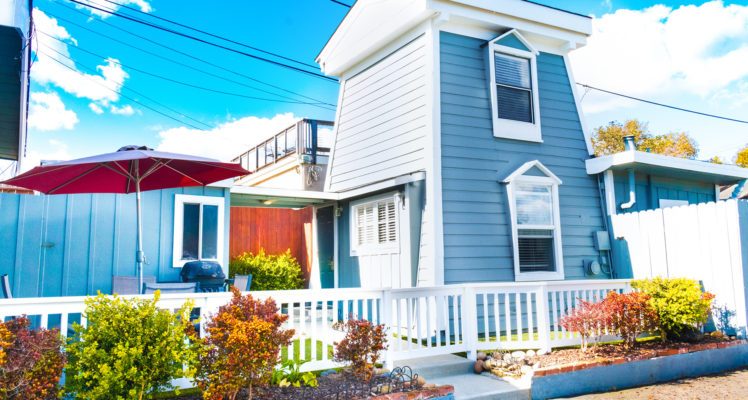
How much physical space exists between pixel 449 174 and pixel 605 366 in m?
3.30

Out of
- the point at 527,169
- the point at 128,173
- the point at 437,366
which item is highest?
the point at 527,169

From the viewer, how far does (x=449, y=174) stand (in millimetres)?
7480

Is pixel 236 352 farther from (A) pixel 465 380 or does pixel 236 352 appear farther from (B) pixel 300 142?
(B) pixel 300 142

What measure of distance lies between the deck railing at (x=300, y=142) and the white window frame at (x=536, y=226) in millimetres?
5729

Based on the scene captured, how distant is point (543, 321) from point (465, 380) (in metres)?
1.40

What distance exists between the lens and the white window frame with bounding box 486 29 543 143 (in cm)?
813

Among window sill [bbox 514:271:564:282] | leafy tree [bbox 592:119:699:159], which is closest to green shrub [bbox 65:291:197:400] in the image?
window sill [bbox 514:271:564:282]

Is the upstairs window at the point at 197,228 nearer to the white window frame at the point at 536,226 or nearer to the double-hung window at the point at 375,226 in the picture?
the double-hung window at the point at 375,226

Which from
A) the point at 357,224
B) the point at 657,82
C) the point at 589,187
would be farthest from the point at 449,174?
the point at 657,82

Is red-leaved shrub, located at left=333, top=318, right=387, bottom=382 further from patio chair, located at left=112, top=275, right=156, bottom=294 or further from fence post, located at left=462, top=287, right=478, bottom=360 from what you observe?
patio chair, located at left=112, top=275, right=156, bottom=294

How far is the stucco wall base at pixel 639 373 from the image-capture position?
16.9 feet

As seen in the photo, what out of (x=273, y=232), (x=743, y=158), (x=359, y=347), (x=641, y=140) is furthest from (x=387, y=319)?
(x=743, y=158)

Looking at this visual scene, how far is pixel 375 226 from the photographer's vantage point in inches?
332

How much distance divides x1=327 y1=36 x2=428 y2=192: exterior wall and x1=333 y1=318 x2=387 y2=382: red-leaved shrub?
3749 mm
